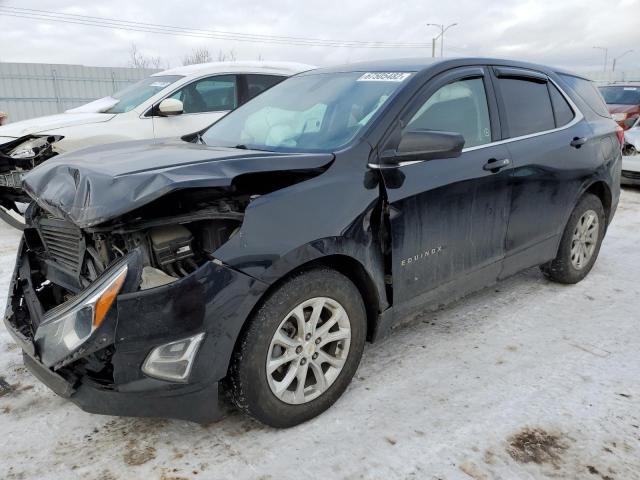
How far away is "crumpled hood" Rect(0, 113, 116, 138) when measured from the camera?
5.89 metres

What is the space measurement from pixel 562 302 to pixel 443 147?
2.03 m

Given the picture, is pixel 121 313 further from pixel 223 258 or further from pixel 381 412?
pixel 381 412

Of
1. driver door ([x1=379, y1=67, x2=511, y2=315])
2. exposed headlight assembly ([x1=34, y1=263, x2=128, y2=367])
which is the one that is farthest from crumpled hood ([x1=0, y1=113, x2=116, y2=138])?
driver door ([x1=379, y1=67, x2=511, y2=315])

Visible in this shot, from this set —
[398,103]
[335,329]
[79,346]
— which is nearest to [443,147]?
[398,103]

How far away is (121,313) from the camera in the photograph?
1972mm

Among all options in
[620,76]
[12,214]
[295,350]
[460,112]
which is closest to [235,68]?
[12,214]

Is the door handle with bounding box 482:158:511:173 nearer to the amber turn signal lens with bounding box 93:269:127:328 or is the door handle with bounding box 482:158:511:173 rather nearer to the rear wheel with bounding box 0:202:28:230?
the amber turn signal lens with bounding box 93:269:127:328

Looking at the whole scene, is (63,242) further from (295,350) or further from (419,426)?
(419,426)

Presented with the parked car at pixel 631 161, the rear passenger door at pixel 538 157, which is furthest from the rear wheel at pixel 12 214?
the parked car at pixel 631 161

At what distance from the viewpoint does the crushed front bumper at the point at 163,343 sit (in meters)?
2.00

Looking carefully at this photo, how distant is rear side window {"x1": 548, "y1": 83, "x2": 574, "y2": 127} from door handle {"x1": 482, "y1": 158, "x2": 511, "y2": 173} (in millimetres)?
904

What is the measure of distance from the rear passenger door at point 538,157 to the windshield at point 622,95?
9.95m

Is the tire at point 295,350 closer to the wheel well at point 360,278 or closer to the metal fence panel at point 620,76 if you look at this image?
the wheel well at point 360,278

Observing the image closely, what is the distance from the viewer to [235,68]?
704 centimetres
